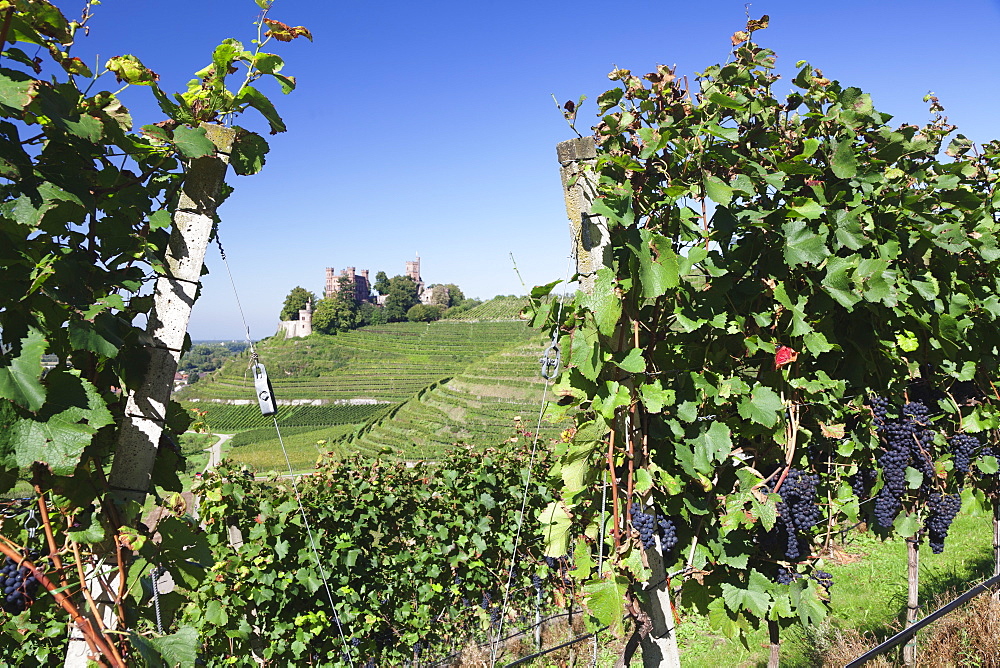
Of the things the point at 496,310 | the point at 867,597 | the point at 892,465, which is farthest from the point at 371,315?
the point at 892,465

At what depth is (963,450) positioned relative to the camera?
282 centimetres

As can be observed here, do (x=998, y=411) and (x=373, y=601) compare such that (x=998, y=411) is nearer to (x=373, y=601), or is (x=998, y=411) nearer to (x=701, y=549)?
(x=701, y=549)

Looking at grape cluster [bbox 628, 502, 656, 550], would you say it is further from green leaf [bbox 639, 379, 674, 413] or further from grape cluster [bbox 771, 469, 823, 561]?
grape cluster [bbox 771, 469, 823, 561]

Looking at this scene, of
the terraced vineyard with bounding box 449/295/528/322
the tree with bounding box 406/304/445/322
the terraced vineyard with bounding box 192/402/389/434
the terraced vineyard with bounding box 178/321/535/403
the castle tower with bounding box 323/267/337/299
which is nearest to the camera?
the terraced vineyard with bounding box 192/402/389/434

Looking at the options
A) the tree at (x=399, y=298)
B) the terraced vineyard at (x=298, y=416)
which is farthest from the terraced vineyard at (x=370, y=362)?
the tree at (x=399, y=298)

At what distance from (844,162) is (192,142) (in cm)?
202

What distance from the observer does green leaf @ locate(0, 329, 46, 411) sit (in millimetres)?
1129

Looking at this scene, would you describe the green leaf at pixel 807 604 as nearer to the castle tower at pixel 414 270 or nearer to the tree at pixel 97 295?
the tree at pixel 97 295

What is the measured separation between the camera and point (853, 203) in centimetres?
217

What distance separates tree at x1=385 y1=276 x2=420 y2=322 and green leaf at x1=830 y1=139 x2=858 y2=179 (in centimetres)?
9275

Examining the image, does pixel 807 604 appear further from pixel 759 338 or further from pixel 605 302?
pixel 605 302

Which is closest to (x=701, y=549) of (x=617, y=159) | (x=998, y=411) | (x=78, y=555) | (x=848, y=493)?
(x=848, y=493)

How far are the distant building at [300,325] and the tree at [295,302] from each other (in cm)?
56

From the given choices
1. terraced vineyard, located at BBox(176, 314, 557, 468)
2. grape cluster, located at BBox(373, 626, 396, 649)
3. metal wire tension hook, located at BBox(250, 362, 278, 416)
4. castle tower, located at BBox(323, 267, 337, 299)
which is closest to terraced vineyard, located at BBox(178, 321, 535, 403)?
terraced vineyard, located at BBox(176, 314, 557, 468)
